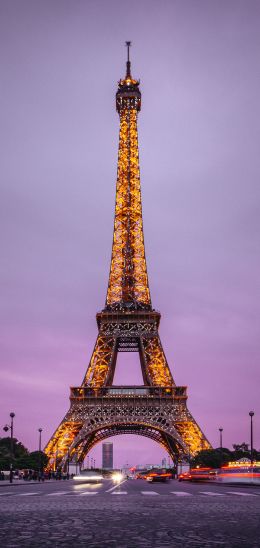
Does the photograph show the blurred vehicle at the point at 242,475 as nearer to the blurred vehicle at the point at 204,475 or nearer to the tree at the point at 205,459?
the blurred vehicle at the point at 204,475

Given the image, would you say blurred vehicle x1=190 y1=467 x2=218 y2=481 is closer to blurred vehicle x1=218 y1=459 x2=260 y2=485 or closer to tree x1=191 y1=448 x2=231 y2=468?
blurred vehicle x1=218 y1=459 x2=260 y2=485

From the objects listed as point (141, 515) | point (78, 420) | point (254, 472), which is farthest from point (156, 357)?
point (141, 515)

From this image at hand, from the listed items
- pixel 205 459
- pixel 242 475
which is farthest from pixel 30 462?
pixel 242 475

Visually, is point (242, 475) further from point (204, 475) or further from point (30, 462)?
point (30, 462)

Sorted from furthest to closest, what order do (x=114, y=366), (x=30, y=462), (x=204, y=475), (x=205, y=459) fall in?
1. (x=30, y=462)
2. (x=114, y=366)
3. (x=205, y=459)
4. (x=204, y=475)

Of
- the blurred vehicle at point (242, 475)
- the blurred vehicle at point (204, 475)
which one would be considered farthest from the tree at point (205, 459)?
the blurred vehicle at point (242, 475)

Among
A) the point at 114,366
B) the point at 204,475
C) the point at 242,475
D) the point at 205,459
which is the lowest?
the point at 205,459

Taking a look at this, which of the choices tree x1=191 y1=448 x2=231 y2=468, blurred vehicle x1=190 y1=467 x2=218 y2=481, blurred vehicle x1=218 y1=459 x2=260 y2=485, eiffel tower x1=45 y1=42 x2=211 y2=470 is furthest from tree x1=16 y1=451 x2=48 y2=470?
blurred vehicle x1=218 y1=459 x2=260 y2=485

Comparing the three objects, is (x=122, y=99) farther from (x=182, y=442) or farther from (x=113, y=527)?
(x=113, y=527)
